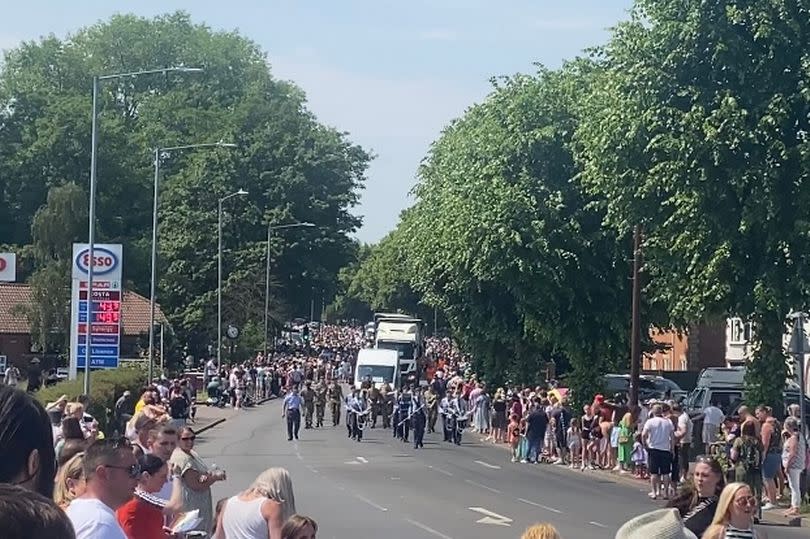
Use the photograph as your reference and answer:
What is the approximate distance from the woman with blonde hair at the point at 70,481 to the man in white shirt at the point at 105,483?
22 centimetres

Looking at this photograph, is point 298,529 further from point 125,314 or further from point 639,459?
point 125,314

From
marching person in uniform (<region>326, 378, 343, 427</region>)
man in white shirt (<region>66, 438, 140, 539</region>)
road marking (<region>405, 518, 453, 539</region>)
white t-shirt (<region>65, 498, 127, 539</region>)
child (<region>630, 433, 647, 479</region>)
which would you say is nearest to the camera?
white t-shirt (<region>65, 498, 127, 539</region>)

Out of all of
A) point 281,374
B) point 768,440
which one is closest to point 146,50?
point 281,374

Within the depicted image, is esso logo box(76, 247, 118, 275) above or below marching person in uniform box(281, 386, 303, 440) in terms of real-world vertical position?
above

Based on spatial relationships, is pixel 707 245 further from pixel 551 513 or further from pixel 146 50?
pixel 146 50

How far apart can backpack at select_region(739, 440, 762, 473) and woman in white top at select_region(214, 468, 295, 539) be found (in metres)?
16.3

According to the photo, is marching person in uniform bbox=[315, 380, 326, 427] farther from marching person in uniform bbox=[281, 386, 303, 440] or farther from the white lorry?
the white lorry

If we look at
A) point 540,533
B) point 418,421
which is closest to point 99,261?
point 418,421

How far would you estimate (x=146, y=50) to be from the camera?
323 ft

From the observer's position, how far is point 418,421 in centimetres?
4156

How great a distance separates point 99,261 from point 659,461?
49.9ft

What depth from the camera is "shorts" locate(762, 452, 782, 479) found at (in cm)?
2545

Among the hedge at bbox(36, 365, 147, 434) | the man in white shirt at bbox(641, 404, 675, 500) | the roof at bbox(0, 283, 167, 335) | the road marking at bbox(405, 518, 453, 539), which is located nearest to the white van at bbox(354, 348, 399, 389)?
the roof at bbox(0, 283, 167, 335)

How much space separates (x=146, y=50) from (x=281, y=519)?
92.5 meters
